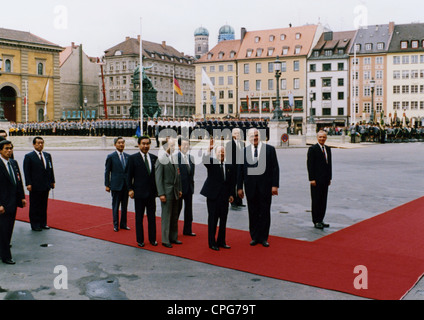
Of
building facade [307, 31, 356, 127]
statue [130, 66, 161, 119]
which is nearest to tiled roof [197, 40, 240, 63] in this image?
building facade [307, 31, 356, 127]

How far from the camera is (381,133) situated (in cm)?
4416

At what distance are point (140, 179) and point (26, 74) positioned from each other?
218 feet

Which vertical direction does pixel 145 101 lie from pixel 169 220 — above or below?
above

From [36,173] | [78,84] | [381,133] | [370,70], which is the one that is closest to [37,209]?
[36,173]

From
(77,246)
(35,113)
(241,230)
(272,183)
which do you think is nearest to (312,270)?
(272,183)

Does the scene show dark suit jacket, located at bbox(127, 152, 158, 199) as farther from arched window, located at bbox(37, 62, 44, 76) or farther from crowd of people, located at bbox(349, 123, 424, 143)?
arched window, located at bbox(37, 62, 44, 76)

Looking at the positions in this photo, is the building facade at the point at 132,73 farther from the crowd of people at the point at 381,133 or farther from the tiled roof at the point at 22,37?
the crowd of people at the point at 381,133

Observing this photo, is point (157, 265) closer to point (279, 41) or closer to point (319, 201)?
point (319, 201)

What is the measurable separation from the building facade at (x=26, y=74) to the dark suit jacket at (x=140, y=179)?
61.0 m

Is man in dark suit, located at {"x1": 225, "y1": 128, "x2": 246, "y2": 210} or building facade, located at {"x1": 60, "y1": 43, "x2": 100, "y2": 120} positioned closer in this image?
man in dark suit, located at {"x1": 225, "y1": 128, "x2": 246, "y2": 210}

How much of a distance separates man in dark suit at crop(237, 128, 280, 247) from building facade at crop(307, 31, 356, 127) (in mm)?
72361

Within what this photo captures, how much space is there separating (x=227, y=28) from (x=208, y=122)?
403 feet

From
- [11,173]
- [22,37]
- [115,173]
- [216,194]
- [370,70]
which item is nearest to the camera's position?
[11,173]

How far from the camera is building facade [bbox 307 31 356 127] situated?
78.9 metres
